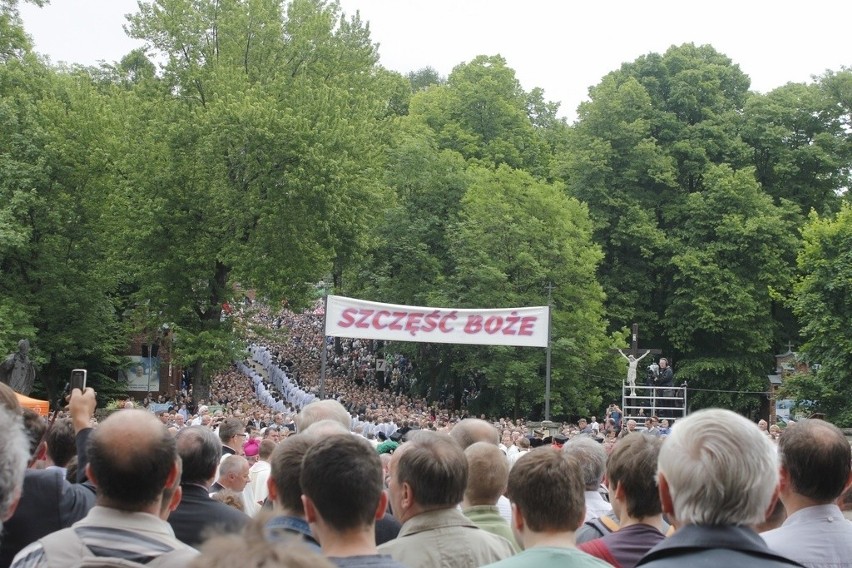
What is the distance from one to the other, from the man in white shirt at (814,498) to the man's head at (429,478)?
1202 millimetres

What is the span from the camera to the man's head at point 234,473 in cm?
692

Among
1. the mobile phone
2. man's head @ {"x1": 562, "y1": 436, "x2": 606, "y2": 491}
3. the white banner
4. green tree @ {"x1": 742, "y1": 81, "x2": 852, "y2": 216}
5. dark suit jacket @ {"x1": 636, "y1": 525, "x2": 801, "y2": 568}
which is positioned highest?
green tree @ {"x1": 742, "y1": 81, "x2": 852, "y2": 216}

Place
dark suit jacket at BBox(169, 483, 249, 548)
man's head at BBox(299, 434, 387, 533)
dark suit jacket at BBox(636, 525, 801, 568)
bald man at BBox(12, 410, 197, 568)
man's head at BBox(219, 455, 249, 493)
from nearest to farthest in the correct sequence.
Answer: dark suit jacket at BBox(636, 525, 801, 568), bald man at BBox(12, 410, 197, 568), man's head at BBox(299, 434, 387, 533), dark suit jacket at BBox(169, 483, 249, 548), man's head at BBox(219, 455, 249, 493)

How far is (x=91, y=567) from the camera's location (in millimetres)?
2863

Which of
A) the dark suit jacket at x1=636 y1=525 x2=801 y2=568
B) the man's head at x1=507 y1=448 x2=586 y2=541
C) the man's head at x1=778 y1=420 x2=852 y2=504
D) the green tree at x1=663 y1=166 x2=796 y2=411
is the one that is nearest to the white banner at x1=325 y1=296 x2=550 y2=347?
the man's head at x1=778 y1=420 x2=852 y2=504

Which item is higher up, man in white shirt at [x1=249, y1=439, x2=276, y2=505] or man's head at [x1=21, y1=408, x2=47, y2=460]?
man's head at [x1=21, y1=408, x2=47, y2=460]

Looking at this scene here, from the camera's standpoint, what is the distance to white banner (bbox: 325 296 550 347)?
76.3 feet

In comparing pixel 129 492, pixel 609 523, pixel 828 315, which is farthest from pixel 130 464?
pixel 828 315

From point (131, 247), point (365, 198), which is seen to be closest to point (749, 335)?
point (365, 198)

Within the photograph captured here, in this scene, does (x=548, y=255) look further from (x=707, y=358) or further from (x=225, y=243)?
(x=225, y=243)

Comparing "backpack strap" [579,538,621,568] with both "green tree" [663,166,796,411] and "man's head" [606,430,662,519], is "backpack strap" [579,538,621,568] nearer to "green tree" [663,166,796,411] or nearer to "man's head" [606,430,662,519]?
"man's head" [606,430,662,519]

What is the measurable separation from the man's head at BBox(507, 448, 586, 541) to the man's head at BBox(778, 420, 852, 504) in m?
0.81

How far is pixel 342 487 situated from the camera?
360 cm

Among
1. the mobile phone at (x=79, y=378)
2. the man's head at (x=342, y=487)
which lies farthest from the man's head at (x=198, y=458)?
the mobile phone at (x=79, y=378)
